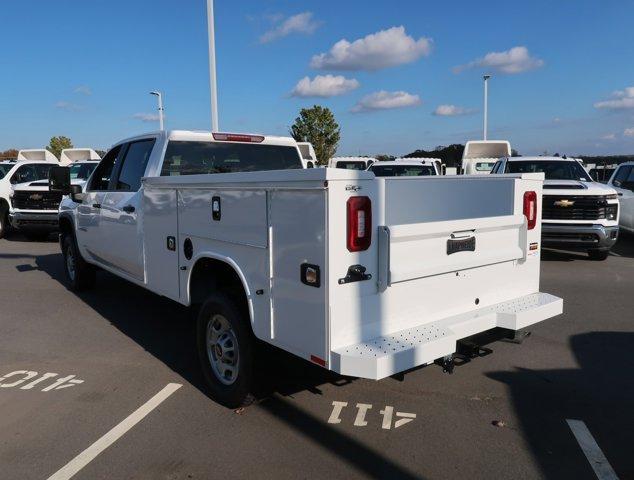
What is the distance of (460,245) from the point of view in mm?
3711

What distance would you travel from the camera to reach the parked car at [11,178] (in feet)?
48.6

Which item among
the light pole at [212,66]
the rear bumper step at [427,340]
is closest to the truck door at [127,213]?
the rear bumper step at [427,340]

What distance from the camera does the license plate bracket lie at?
12.0ft

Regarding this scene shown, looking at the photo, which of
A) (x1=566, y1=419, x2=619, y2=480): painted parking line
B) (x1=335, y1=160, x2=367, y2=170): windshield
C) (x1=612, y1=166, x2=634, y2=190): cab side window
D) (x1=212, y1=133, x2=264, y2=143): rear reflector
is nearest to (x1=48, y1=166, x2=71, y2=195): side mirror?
(x1=212, y1=133, x2=264, y2=143): rear reflector

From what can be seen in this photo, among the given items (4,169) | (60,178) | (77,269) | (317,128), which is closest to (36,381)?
(60,178)

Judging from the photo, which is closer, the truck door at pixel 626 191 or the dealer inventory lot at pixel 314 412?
the dealer inventory lot at pixel 314 412

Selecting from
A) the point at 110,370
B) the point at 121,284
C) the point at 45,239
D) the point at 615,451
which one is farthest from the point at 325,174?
the point at 45,239

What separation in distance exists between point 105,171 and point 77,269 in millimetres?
1919

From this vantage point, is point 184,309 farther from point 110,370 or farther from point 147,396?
point 147,396

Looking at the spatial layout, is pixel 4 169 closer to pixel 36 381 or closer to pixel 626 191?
pixel 36 381

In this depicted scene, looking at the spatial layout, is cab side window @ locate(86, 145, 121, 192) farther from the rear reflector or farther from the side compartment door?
the side compartment door

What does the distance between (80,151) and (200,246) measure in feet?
84.0

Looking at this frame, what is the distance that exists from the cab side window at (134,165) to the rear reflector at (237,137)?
0.65m

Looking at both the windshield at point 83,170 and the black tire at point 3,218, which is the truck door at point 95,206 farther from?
the windshield at point 83,170
